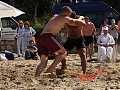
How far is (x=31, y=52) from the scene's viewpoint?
48.4 ft

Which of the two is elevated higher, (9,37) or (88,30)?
(88,30)

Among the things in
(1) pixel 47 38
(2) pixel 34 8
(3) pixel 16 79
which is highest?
(1) pixel 47 38

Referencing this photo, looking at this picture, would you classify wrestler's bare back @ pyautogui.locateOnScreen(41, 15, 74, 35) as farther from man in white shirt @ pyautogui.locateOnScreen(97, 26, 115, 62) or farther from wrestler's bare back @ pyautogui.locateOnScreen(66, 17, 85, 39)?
man in white shirt @ pyautogui.locateOnScreen(97, 26, 115, 62)

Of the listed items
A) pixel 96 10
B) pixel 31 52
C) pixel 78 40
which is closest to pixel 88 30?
pixel 31 52

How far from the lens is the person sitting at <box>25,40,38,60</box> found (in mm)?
14712

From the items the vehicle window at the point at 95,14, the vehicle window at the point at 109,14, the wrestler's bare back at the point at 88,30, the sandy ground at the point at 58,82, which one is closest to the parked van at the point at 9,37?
the vehicle window at the point at 95,14

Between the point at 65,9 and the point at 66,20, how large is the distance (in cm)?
22

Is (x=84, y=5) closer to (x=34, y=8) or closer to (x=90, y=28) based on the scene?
(x=90, y=28)

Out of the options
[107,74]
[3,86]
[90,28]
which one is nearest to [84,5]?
[90,28]

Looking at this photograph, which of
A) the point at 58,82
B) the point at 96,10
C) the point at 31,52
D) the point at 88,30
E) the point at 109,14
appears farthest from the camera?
the point at 109,14

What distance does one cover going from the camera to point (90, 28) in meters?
13.7

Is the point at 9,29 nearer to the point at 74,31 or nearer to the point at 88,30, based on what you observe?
the point at 88,30

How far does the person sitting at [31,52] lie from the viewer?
14712 mm

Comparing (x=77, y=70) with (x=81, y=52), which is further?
(x=77, y=70)
